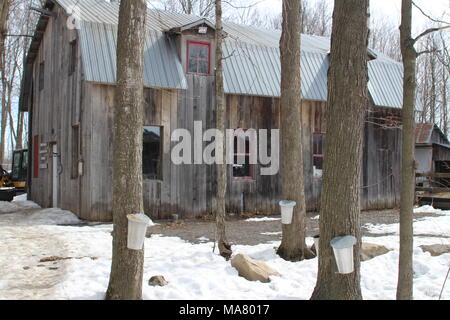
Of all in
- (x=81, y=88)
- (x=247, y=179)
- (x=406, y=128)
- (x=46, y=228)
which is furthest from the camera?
(x=247, y=179)

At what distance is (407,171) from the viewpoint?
5289 mm

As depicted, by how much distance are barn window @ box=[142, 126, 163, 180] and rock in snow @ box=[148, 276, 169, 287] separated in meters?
7.84

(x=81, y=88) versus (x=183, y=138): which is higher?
(x=81, y=88)

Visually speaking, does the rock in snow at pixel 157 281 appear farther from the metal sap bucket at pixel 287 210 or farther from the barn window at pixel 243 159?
the barn window at pixel 243 159

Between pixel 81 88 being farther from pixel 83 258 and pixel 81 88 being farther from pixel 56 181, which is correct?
pixel 83 258

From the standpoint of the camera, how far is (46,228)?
12.0 metres

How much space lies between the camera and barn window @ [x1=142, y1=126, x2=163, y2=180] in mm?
14281

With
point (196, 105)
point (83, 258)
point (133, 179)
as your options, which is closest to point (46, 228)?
point (83, 258)

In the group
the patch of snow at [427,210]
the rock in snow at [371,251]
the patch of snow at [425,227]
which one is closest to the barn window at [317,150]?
the patch of snow at [427,210]

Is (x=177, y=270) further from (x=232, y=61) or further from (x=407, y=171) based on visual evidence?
(x=232, y=61)

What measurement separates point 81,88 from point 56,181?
4007 millimetres

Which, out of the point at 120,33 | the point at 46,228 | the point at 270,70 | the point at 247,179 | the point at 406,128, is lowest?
the point at 46,228

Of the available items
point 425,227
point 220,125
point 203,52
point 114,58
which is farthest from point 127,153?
point 203,52

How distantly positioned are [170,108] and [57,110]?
450 cm
